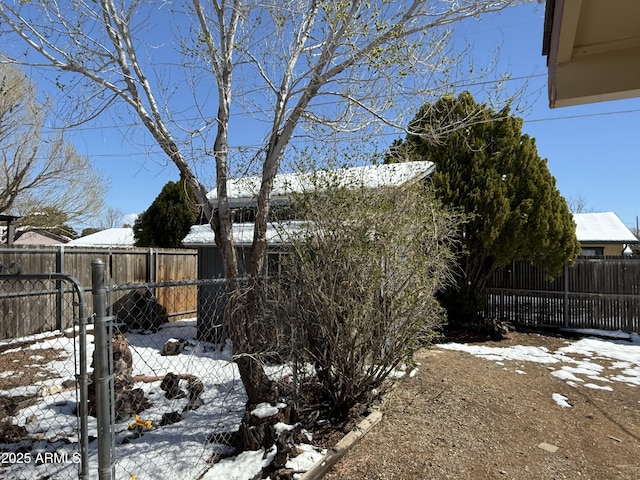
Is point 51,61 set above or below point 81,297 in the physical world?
above

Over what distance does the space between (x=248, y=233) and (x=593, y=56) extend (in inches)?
214

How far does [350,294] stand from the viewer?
3971 mm

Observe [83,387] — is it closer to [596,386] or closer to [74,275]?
[596,386]

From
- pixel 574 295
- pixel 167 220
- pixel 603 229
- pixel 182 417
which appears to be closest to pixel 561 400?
pixel 182 417

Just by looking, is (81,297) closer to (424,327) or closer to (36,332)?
(424,327)

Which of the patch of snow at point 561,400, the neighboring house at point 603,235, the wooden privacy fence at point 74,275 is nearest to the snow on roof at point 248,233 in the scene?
the wooden privacy fence at point 74,275

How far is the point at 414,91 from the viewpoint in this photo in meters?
4.43

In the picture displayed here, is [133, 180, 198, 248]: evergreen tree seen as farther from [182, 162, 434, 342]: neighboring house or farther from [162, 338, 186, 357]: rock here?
[182, 162, 434, 342]: neighboring house

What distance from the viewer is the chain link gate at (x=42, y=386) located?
240 cm

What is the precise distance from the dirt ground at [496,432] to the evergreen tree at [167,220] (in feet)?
39.5

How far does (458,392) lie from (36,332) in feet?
26.0

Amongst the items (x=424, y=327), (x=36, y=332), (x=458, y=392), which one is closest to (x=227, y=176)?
(x=424, y=327)

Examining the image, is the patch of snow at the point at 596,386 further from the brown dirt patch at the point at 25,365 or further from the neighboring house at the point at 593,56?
the brown dirt patch at the point at 25,365

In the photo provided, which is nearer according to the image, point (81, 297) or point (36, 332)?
point (81, 297)
